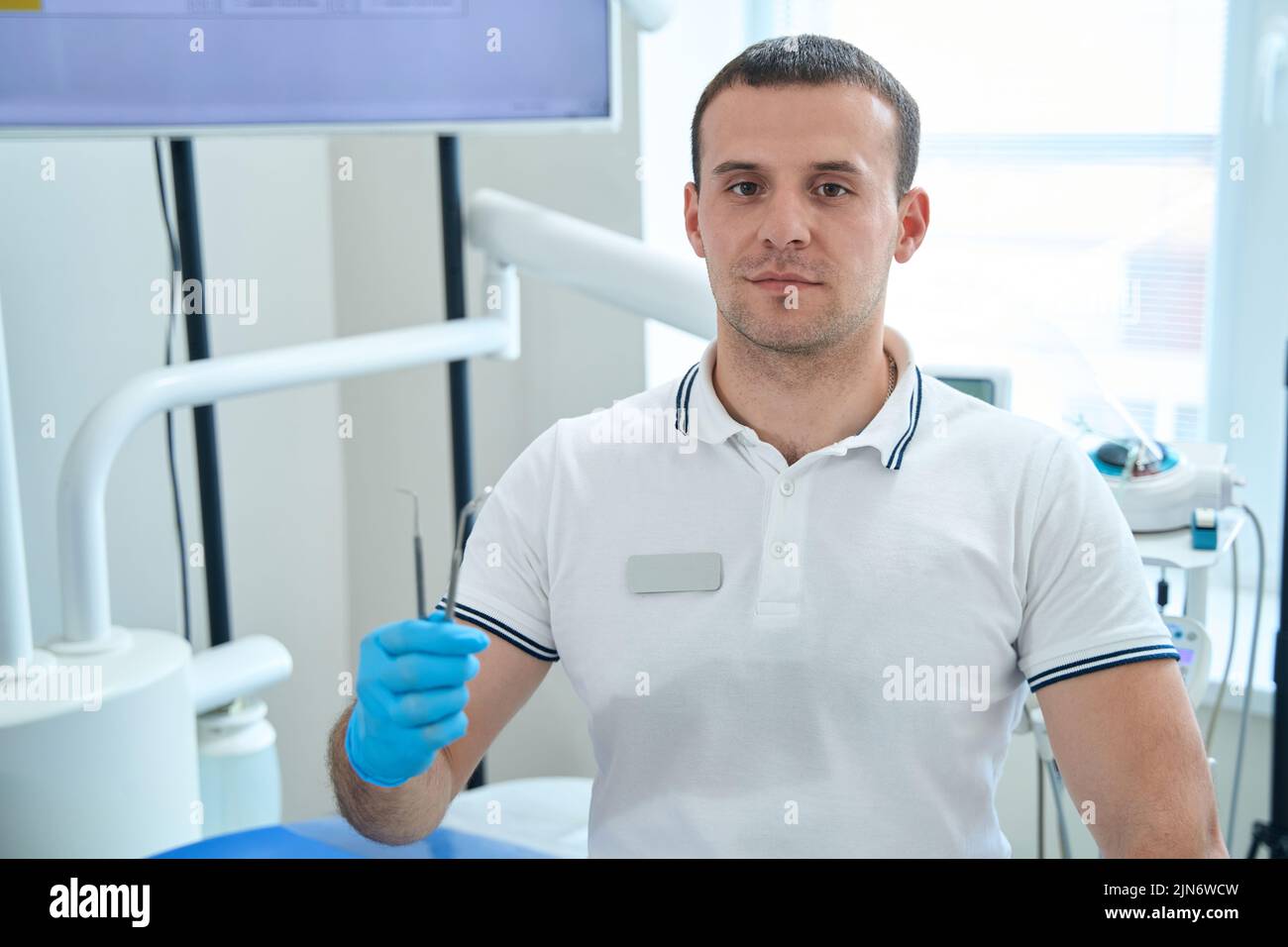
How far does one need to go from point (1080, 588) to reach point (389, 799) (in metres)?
0.52

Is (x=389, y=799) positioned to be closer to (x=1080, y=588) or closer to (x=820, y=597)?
(x=820, y=597)

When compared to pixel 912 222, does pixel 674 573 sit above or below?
below

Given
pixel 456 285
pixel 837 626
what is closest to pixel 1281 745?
pixel 837 626

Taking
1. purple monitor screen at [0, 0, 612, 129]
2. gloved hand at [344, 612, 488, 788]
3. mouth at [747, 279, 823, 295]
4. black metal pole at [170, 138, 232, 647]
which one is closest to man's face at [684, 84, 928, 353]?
mouth at [747, 279, 823, 295]

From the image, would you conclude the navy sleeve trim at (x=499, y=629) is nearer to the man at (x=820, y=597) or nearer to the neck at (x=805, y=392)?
the man at (x=820, y=597)

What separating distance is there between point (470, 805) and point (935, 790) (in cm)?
71

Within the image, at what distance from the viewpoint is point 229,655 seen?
151cm

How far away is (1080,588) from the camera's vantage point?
99cm

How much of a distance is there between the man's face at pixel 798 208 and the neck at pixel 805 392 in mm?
34

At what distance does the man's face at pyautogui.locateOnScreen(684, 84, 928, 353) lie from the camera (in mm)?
1004

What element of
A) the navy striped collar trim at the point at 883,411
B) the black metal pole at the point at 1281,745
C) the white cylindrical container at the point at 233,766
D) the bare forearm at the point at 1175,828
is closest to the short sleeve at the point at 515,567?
the navy striped collar trim at the point at 883,411

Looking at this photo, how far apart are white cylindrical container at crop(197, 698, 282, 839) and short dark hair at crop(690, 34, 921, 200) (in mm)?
846

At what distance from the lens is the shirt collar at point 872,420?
3.46 feet

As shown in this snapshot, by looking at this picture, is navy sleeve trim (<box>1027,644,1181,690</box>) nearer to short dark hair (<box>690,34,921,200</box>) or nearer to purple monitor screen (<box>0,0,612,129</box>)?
short dark hair (<box>690,34,921,200</box>)
